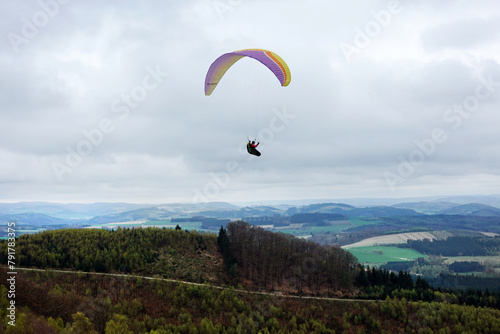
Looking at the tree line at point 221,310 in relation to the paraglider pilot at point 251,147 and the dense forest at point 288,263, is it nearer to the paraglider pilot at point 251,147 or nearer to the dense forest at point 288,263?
the dense forest at point 288,263

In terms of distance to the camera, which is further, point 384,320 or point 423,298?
point 423,298

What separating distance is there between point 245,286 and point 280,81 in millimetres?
54549

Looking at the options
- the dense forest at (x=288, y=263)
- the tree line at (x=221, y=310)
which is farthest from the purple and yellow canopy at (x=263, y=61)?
the dense forest at (x=288, y=263)

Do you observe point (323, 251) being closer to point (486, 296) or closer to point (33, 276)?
point (486, 296)

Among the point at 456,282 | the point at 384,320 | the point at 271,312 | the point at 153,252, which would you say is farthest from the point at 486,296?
the point at 456,282

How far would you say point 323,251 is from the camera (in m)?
107

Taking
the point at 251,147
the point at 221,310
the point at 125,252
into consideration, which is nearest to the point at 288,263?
the point at 221,310

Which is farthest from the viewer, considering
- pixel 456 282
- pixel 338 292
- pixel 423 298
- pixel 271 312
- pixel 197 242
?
pixel 456 282

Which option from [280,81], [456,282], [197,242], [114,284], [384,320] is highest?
[280,81]

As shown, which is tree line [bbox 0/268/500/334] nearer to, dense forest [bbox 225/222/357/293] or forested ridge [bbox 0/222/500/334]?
forested ridge [bbox 0/222/500/334]

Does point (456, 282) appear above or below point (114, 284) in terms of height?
below

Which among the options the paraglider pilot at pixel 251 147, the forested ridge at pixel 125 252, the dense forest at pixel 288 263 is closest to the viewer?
the paraglider pilot at pixel 251 147

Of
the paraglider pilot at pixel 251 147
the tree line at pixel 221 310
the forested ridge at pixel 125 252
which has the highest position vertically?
the paraglider pilot at pixel 251 147

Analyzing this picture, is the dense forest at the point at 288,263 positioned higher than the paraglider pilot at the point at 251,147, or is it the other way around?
the paraglider pilot at the point at 251,147
